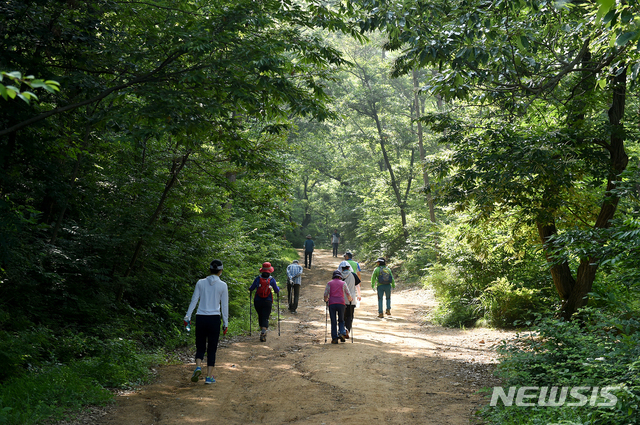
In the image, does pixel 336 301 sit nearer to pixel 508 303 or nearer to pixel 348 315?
pixel 348 315

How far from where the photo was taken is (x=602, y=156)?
334 inches

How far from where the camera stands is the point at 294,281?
15961 millimetres

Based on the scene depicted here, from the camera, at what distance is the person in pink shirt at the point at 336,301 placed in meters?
10.8

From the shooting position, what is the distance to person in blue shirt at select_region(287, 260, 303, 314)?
15.6m

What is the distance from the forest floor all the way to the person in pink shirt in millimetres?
334

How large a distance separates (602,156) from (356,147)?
23.9m

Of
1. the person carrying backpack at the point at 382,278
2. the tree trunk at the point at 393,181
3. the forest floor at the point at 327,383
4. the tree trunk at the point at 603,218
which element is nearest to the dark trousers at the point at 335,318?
the forest floor at the point at 327,383

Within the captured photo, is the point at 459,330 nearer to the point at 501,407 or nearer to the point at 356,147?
the point at 501,407

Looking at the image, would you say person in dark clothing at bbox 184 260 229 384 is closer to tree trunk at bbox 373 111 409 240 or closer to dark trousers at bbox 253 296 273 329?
dark trousers at bbox 253 296 273 329

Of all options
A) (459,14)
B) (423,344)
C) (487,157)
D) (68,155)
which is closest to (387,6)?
(459,14)

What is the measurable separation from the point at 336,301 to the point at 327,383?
10.9 ft

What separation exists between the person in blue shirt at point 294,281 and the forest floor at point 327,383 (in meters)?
2.81

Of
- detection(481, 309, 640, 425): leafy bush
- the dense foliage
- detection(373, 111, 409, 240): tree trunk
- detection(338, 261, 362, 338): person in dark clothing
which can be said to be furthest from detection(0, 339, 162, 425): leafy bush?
detection(373, 111, 409, 240): tree trunk

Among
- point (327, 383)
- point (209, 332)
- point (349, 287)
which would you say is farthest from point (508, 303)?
point (209, 332)
